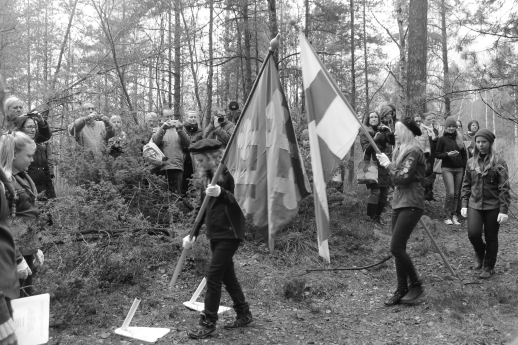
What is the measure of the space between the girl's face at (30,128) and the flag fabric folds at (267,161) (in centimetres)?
323

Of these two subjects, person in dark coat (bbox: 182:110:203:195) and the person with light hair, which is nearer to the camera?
the person with light hair

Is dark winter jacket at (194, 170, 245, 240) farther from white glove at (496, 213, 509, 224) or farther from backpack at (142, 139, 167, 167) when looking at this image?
white glove at (496, 213, 509, 224)

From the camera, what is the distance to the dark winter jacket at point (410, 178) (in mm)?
5191

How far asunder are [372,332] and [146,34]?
39.4ft

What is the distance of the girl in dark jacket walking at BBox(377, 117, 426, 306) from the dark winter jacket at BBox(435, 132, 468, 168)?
14.1 ft

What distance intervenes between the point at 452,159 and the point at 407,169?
15.0 ft

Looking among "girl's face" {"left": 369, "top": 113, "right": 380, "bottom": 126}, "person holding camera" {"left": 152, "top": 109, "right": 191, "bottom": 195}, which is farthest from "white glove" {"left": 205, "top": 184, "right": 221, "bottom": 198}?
"girl's face" {"left": 369, "top": 113, "right": 380, "bottom": 126}

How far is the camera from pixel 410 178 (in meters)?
5.20

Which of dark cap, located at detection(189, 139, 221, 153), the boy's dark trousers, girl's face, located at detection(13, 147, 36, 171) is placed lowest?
the boy's dark trousers

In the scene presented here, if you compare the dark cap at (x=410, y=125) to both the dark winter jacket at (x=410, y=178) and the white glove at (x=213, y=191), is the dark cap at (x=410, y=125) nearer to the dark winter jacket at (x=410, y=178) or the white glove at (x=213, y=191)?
the dark winter jacket at (x=410, y=178)

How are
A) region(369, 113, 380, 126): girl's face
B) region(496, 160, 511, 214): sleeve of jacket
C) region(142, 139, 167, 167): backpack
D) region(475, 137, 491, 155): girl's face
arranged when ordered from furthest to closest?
region(369, 113, 380, 126): girl's face < region(142, 139, 167, 167): backpack < region(475, 137, 491, 155): girl's face < region(496, 160, 511, 214): sleeve of jacket

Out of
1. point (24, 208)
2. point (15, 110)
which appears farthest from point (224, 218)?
point (15, 110)

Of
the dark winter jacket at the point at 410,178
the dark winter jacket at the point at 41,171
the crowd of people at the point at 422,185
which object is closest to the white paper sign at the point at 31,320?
the crowd of people at the point at 422,185

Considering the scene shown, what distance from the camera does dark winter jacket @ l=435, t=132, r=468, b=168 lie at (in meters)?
9.20
